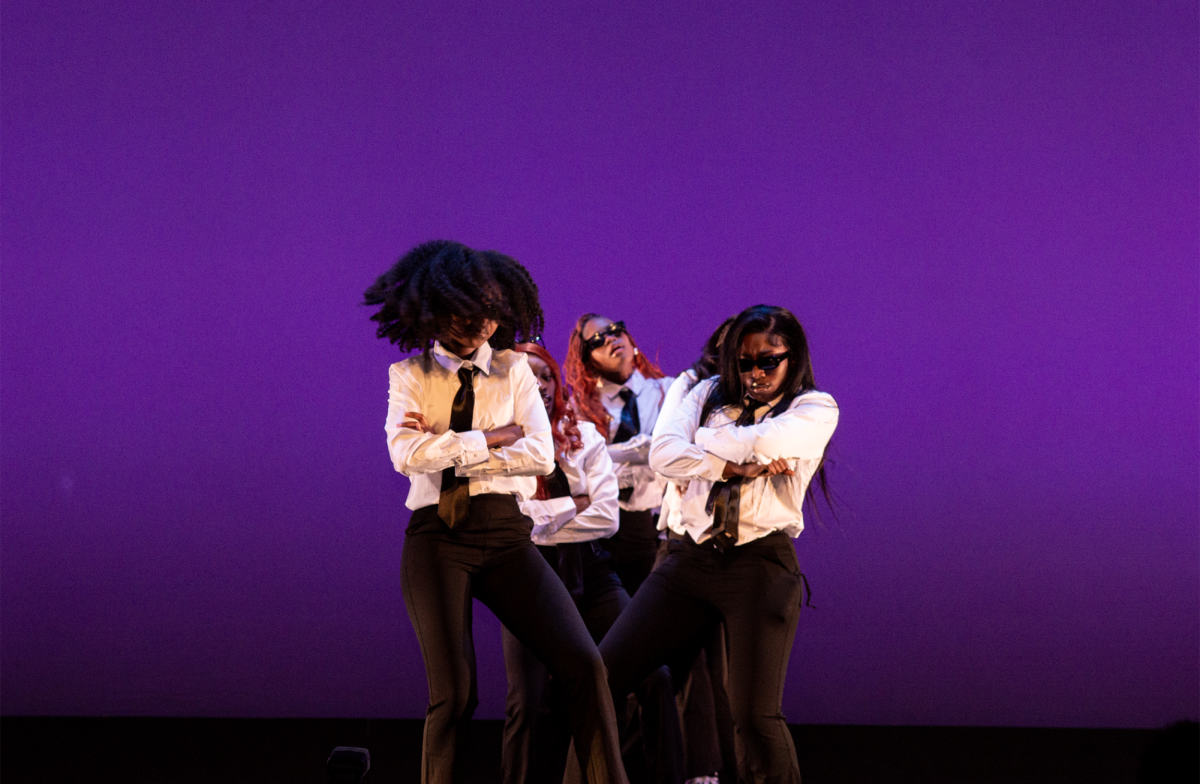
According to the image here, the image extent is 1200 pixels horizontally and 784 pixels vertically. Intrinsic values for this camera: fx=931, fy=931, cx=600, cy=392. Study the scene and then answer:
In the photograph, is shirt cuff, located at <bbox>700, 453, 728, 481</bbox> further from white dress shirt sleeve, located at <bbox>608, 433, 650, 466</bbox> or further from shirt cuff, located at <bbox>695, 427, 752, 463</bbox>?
white dress shirt sleeve, located at <bbox>608, 433, 650, 466</bbox>

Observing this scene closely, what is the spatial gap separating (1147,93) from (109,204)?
5.76 m

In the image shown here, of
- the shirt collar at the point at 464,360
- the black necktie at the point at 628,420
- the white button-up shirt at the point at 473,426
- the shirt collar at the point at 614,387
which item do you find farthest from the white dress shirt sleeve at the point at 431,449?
the shirt collar at the point at 614,387

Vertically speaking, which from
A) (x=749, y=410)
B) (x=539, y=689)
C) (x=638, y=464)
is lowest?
(x=539, y=689)

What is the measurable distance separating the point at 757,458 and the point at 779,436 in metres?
0.11

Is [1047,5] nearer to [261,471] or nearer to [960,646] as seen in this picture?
[960,646]

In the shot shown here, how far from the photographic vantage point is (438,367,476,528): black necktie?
287 centimetres

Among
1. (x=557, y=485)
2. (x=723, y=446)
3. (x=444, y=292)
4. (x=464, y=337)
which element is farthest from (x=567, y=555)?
(x=444, y=292)

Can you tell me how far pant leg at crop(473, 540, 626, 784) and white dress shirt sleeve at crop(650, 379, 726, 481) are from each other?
62cm

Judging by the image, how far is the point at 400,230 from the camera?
5.25m

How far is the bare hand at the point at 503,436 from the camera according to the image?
9.78 ft

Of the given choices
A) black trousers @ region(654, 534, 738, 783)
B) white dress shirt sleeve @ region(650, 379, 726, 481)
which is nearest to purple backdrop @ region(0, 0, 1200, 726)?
black trousers @ region(654, 534, 738, 783)

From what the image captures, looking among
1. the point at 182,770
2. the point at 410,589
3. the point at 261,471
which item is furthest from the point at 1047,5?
the point at 182,770

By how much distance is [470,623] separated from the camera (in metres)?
2.77

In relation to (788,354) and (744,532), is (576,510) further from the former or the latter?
(788,354)
